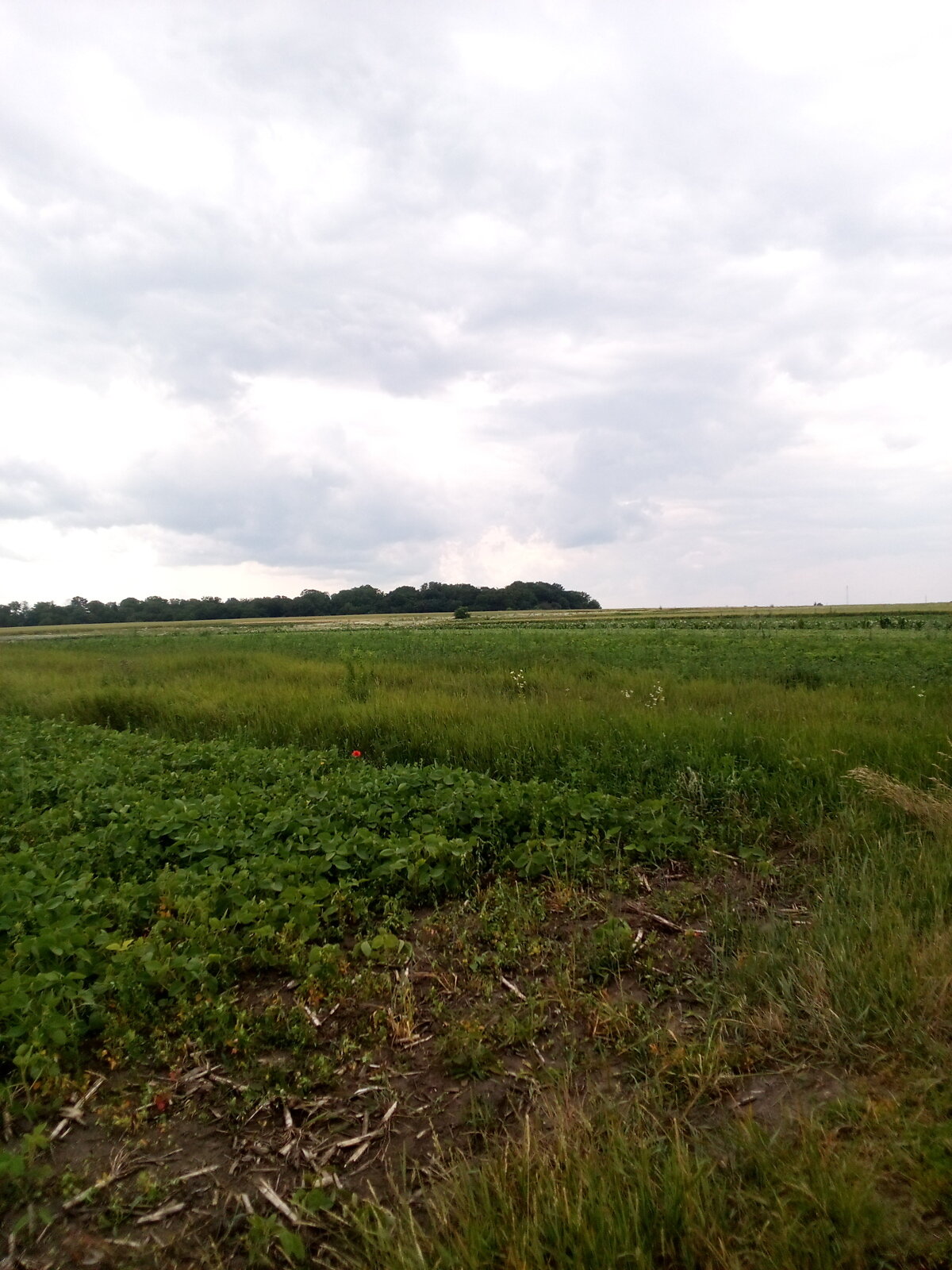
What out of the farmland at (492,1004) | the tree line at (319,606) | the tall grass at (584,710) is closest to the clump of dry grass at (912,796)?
the farmland at (492,1004)

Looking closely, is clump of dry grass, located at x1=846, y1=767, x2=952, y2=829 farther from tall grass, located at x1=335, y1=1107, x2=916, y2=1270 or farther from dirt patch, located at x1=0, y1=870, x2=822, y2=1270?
tall grass, located at x1=335, y1=1107, x2=916, y2=1270

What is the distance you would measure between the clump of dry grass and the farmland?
4 centimetres

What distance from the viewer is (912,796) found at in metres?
5.38

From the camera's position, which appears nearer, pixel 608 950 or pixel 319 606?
pixel 608 950

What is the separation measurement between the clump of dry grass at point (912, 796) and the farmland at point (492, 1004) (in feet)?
0.12

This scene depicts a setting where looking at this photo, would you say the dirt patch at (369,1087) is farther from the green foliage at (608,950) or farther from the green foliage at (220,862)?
the green foliage at (220,862)

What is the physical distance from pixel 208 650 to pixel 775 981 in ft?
72.5

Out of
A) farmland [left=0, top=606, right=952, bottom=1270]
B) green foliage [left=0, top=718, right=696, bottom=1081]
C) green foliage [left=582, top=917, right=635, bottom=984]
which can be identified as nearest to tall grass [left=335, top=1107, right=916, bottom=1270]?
farmland [left=0, top=606, right=952, bottom=1270]

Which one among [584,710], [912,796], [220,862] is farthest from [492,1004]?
[584,710]

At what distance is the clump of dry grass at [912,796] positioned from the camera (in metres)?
A: 5.02

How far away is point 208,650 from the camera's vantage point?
23.0 m

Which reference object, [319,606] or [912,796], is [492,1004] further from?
[319,606]

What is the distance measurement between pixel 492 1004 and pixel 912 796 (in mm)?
3795

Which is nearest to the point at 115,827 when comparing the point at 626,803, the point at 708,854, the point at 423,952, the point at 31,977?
the point at 31,977
